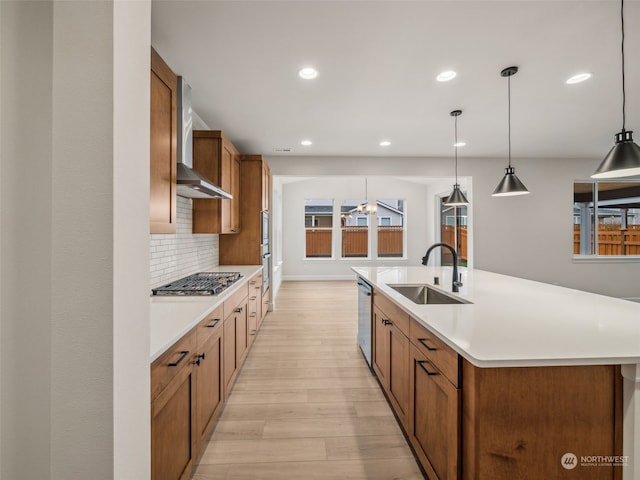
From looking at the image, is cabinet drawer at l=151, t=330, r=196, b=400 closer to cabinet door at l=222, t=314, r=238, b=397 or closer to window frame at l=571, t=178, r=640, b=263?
cabinet door at l=222, t=314, r=238, b=397

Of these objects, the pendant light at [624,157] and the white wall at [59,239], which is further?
the pendant light at [624,157]

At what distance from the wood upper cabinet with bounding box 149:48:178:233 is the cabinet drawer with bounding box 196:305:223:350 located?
61 centimetres

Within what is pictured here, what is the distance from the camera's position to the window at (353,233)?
29.4 ft

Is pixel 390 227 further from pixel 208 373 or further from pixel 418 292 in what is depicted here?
pixel 208 373

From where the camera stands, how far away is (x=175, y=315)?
1.65 m

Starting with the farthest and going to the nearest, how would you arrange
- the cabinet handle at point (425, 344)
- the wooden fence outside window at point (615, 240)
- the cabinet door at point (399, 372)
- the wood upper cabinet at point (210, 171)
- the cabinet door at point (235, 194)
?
the wooden fence outside window at point (615, 240)
the cabinet door at point (235, 194)
the wood upper cabinet at point (210, 171)
the cabinet door at point (399, 372)
the cabinet handle at point (425, 344)

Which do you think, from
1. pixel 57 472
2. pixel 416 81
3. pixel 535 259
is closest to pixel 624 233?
pixel 535 259

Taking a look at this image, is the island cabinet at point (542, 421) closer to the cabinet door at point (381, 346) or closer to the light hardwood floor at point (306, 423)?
the light hardwood floor at point (306, 423)

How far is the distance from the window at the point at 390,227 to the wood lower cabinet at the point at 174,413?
25.5 feet

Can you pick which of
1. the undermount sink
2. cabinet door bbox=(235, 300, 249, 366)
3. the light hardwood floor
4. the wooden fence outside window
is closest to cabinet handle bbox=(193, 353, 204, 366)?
the light hardwood floor

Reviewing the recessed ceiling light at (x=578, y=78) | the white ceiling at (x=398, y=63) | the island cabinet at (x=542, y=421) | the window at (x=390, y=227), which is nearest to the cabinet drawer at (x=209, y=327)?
the island cabinet at (x=542, y=421)

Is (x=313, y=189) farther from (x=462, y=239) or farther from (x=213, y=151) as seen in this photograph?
(x=213, y=151)

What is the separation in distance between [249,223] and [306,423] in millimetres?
2910

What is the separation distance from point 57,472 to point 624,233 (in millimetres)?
8416
